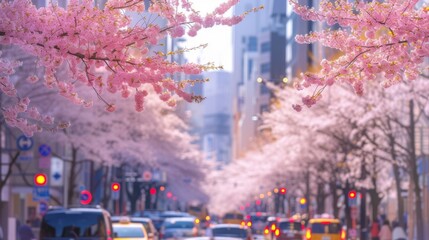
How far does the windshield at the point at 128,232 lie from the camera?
32.7 meters

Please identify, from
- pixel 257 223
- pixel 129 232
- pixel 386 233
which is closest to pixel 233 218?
pixel 257 223

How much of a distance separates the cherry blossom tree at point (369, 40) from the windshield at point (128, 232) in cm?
1789

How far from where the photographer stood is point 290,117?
52.9 metres

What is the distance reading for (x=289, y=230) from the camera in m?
53.9

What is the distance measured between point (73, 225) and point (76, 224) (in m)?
0.08

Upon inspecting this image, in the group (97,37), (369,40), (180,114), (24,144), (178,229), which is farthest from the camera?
(180,114)

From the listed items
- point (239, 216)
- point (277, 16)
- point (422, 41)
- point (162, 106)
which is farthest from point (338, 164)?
point (277, 16)

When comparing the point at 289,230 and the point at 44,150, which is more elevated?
the point at 44,150

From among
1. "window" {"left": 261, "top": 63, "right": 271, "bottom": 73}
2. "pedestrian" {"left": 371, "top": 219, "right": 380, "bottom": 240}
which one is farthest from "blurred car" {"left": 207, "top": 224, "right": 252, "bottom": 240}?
"window" {"left": 261, "top": 63, "right": 271, "bottom": 73}

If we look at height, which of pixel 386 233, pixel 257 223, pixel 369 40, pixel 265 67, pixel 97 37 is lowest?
pixel 386 233

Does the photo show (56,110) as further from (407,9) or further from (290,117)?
(407,9)

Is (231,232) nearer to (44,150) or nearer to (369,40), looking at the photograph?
(44,150)

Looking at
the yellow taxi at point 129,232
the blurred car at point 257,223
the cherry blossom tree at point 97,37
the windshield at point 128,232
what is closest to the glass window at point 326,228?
the yellow taxi at point 129,232

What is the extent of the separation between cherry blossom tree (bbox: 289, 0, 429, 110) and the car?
42.6 feet
